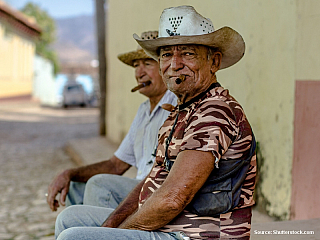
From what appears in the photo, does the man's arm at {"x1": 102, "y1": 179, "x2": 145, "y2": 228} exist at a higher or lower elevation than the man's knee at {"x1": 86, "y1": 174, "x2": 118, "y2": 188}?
lower

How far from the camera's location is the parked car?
82.5 ft

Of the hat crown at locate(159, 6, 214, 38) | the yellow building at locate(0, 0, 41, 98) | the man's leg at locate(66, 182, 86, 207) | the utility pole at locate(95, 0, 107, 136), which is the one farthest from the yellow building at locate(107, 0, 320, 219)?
the yellow building at locate(0, 0, 41, 98)

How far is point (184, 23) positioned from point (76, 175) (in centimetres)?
141

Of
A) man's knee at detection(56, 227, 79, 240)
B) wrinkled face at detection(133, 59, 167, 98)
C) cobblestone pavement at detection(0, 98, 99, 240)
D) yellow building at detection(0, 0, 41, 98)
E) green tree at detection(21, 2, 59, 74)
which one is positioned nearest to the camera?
man's knee at detection(56, 227, 79, 240)

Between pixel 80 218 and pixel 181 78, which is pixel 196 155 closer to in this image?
pixel 181 78

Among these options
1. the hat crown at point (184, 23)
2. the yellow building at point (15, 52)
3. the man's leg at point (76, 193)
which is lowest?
the man's leg at point (76, 193)

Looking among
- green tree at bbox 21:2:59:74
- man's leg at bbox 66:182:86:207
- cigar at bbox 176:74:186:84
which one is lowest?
man's leg at bbox 66:182:86:207

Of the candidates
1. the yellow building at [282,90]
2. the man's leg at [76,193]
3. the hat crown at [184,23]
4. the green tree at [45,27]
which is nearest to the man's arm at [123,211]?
the man's leg at [76,193]

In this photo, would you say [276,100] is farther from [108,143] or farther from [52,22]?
[52,22]

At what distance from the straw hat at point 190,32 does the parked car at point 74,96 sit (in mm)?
23541

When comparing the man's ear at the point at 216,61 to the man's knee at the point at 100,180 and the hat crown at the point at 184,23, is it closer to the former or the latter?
the hat crown at the point at 184,23

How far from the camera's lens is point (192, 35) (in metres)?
1.88

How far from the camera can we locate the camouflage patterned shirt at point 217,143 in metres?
1.70

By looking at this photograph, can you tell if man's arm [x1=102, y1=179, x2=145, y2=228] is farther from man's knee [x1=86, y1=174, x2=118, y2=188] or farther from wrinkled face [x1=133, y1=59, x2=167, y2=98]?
wrinkled face [x1=133, y1=59, x2=167, y2=98]
